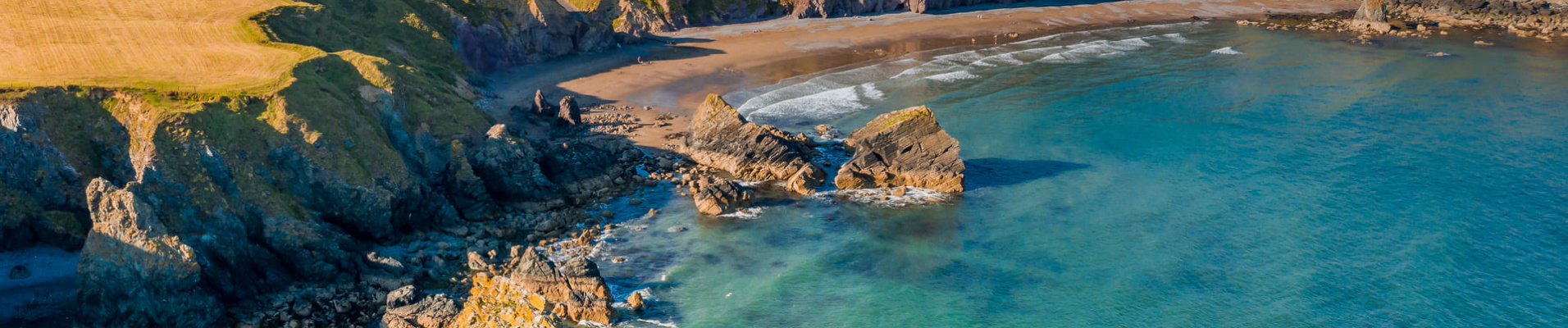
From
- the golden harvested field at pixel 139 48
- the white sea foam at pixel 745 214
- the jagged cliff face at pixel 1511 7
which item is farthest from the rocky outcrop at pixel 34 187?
the jagged cliff face at pixel 1511 7

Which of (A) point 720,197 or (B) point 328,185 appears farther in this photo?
(A) point 720,197

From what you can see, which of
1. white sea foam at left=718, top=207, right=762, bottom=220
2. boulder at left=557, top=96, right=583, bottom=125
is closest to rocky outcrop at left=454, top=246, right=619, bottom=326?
white sea foam at left=718, top=207, right=762, bottom=220

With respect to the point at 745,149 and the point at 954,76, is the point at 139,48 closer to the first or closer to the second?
the point at 745,149

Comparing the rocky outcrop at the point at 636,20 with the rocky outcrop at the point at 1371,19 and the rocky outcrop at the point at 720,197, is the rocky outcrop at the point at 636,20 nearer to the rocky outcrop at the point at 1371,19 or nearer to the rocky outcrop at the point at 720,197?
the rocky outcrop at the point at 720,197

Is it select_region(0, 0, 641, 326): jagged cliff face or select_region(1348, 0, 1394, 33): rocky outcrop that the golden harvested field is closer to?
select_region(0, 0, 641, 326): jagged cliff face

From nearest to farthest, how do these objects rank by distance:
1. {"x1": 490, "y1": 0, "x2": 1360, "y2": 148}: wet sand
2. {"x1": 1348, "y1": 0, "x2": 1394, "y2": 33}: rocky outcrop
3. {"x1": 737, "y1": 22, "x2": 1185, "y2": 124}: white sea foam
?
1. {"x1": 737, "y1": 22, "x2": 1185, "y2": 124}: white sea foam
2. {"x1": 490, "y1": 0, "x2": 1360, "y2": 148}: wet sand
3. {"x1": 1348, "y1": 0, "x2": 1394, "y2": 33}: rocky outcrop

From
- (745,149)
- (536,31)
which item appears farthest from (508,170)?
(536,31)
